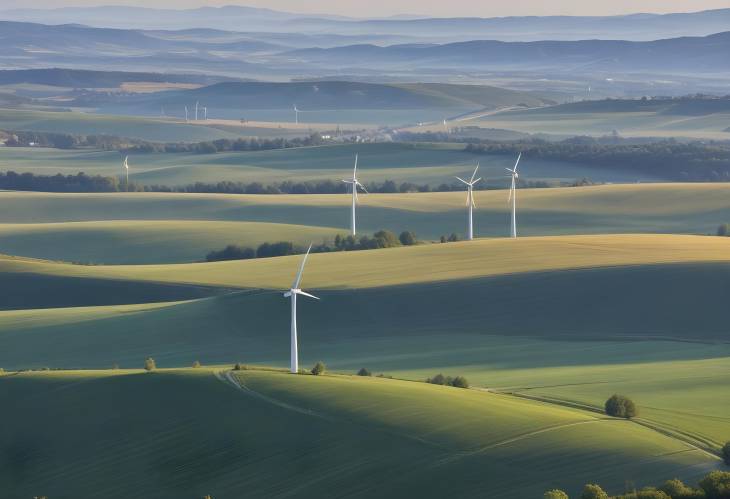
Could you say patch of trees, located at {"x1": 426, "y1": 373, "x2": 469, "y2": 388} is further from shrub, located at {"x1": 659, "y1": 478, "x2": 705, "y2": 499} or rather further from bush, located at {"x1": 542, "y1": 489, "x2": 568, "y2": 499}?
shrub, located at {"x1": 659, "y1": 478, "x2": 705, "y2": 499}

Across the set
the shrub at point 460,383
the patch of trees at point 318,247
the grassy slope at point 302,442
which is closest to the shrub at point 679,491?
the grassy slope at point 302,442

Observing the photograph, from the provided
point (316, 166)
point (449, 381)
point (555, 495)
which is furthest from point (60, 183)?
point (555, 495)

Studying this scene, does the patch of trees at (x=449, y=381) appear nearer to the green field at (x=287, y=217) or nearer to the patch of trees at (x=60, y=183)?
the green field at (x=287, y=217)

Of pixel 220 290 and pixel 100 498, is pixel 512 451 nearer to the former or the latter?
pixel 100 498

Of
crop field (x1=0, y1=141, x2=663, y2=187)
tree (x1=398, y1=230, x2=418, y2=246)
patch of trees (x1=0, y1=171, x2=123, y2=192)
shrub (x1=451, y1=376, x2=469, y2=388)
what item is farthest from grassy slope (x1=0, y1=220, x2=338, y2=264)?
shrub (x1=451, y1=376, x2=469, y2=388)

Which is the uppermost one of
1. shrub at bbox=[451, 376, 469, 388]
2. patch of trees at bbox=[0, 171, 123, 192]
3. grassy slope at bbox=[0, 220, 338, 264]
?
patch of trees at bbox=[0, 171, 123, 192]

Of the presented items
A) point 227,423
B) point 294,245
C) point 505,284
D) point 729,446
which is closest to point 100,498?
point 227,423

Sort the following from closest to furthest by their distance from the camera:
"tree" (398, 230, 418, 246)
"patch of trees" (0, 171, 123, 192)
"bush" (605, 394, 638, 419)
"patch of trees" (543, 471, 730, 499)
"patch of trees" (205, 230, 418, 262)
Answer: "patch of trees" (543, 471, 730, 499) → "bush" (605, 394, 638, 419) → "patch of trees" (205, 230, 418, 262) → "tree" (398, 230, 418, 246) → "patch of trees" (0, 171, 123, 192)
